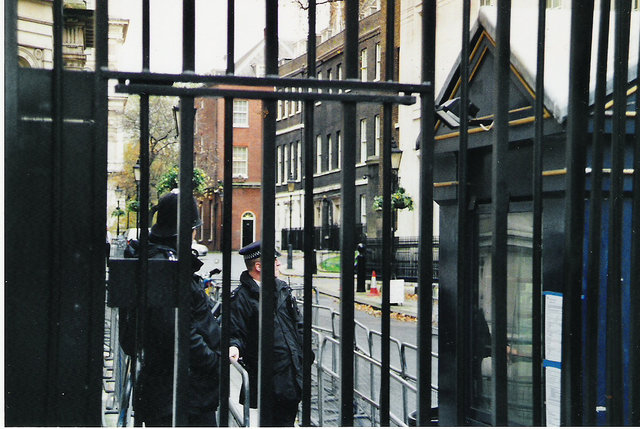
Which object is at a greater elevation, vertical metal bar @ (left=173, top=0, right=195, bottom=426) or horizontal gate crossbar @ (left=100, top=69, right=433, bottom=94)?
horizontal gate crossbar @ (left=100, top=69, right=433, bottom=94)

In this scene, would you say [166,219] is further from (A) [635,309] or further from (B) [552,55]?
(A) [635,309]

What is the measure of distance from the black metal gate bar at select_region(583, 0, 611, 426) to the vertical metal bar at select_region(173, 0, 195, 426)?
3.93ft

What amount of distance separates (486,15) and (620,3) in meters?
1.32

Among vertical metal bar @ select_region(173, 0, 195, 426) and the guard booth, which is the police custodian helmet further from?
vertical metal bar @ select_region(173, 0, 195, 426)

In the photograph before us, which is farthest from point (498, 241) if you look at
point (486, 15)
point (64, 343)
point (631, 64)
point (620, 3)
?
point (631, 64)

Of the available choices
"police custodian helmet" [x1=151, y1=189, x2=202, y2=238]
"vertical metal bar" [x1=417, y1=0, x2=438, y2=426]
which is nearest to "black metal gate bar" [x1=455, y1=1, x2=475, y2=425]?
"vertical metal bar" [x1=417, y1=0, x2=438, y2=426]

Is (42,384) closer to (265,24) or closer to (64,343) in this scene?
(64,343)

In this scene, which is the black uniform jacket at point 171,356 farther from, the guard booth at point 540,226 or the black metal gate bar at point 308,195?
the black metal gate bar at point 308,195

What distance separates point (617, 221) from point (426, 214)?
0.68 m

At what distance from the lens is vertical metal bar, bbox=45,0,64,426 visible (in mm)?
1791

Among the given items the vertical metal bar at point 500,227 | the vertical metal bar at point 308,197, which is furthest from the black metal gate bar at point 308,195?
the vertical metal bar at point 500,227

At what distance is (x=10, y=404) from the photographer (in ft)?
5.88

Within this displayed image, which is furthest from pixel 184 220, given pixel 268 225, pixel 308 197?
pixel 308 197

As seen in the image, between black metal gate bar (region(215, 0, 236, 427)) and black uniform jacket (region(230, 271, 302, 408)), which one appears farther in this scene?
black uniform jacket (region(230, 271, 302, 408))
